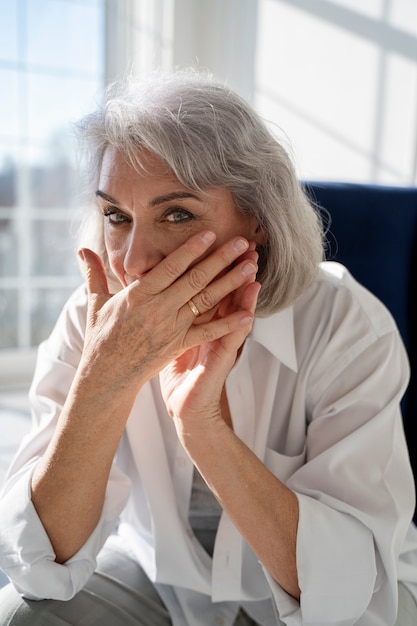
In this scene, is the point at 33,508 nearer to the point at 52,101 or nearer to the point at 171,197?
the point at 171,197

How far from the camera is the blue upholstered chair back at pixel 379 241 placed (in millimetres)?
1505

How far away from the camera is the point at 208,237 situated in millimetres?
970

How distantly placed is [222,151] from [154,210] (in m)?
0.15

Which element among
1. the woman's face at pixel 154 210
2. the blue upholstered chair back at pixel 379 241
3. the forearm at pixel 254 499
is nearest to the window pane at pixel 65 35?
the blue upholstered chair back at pixel 379 241

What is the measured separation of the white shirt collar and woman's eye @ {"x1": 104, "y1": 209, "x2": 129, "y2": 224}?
328mm

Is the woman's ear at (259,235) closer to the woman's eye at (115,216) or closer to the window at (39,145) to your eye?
the woman's eye at (115,216)

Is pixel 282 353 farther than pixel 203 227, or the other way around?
pixel 282 353

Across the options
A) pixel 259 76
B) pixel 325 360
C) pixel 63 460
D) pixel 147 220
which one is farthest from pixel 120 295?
pixel 259 76

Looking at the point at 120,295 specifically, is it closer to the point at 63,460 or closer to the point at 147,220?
the point at 147,220

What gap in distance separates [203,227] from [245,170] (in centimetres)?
12

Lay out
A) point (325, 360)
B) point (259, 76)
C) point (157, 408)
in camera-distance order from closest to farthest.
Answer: point (325, 360) < point (157, 408) < point (259, 76)

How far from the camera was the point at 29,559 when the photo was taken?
3.25 ft

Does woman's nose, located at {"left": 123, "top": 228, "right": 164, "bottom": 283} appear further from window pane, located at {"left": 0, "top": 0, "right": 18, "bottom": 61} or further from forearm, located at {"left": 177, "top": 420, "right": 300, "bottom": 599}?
window pane, located at {"left": 0, "top": 0, "right": 18, "bottom": 61}

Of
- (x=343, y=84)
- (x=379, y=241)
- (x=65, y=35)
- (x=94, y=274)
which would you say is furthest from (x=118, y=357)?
(x=65, y=35)
